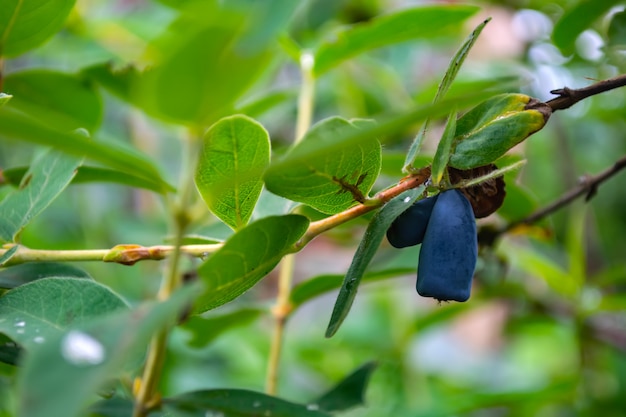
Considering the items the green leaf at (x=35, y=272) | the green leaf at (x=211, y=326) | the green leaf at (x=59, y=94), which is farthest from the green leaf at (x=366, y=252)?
the green leaf at (x=59, y=94)

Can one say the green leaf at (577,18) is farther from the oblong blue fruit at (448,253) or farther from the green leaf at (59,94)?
the green leaf at (59,94)

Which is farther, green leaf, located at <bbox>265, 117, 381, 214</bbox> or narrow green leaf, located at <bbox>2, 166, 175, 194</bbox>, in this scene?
narrow green leaf, located at <bbox>2, 166, 175, 194</bbox>

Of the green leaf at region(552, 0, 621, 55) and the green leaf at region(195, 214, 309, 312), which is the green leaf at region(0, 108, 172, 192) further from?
the green leaf at region(552, 0, 621, 55)

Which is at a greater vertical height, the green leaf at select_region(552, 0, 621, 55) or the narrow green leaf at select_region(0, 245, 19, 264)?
the narrow green leaf at select_region(0, 245, 19, 264)

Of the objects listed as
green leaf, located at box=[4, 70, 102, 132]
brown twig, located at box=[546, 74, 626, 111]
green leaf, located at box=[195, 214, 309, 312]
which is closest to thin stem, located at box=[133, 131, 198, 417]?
green leaf, located at box=[195, 214, 309, 312]

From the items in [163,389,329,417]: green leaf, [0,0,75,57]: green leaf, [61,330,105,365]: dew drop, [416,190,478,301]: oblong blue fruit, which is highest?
[0,0,75,57]: green leaf

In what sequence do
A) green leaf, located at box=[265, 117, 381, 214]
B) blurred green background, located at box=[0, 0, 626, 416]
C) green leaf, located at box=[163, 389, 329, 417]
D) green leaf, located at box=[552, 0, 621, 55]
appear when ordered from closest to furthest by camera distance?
green leaf, located at box=[265, 117, 381, 214], green leaf, located at box=[163, 389, 329, 417], green leaf, located at box=[552, 0, 621, 55], blurred green background, located at box=[0, 0, 626, 416]

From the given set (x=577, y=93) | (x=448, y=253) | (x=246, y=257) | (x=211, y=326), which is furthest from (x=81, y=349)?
(x=211, y=326)
